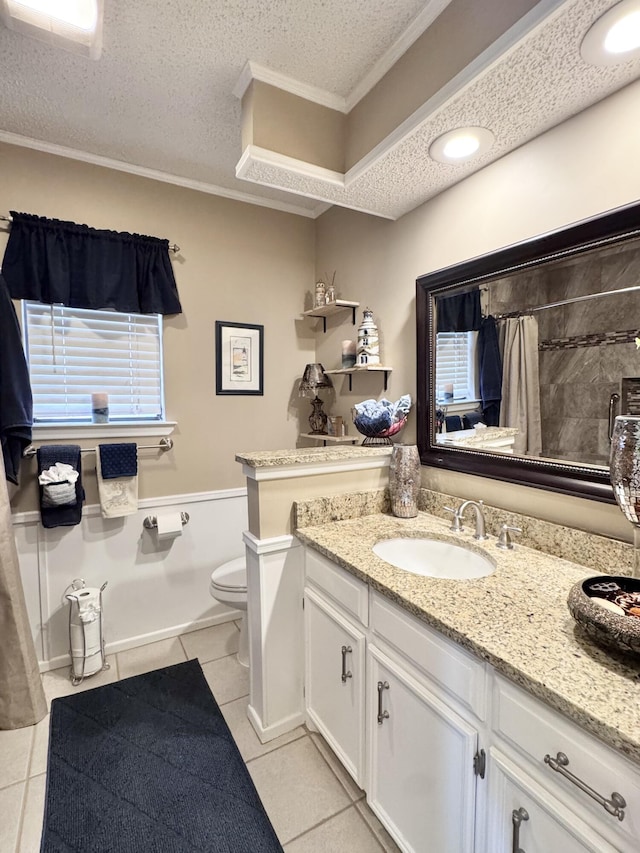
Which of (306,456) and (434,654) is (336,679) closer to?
(434,654)

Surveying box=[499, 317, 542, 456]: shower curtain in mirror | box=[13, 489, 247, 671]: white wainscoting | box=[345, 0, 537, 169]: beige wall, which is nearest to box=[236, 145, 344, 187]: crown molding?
box=[345, 0, 537, 169]: beige wall

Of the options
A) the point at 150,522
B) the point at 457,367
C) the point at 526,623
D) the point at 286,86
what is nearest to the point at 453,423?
the point at 457,367

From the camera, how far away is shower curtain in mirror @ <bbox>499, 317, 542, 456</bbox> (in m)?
1.42

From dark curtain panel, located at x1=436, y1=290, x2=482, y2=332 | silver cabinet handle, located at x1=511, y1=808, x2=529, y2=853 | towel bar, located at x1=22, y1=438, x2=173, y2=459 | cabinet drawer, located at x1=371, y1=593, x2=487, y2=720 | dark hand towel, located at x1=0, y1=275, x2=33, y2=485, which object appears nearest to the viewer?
silver cabinet handle, located at x1=511, y1=808, x2=529, y2=853

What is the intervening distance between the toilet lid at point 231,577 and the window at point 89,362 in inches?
38.0

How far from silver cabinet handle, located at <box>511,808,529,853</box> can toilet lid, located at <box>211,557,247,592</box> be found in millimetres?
1479

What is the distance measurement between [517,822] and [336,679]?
75 centimetres

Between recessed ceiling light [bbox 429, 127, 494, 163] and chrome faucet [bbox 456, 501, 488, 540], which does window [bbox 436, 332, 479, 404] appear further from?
recessed ceiling light [bbox 429, 127, 494, 163]

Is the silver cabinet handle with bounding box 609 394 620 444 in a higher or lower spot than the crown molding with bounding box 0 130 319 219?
lower

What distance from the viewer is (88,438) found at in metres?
2.17

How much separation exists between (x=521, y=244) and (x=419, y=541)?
1.16 meters

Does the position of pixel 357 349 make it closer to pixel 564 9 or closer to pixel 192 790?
pixel 564 9

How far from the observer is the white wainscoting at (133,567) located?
2.11 metres

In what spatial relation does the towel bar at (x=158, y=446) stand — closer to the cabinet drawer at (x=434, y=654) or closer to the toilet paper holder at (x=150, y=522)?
the toilet paper holder at (x=150, y=522)
